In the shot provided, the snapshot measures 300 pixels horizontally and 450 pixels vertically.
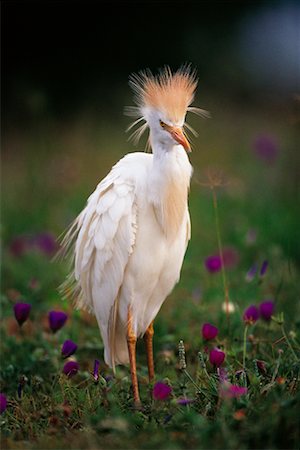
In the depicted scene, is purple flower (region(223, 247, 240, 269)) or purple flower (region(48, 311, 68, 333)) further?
purple flower (region(223, 247, 240, 269))

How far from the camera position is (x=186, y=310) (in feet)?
13.3

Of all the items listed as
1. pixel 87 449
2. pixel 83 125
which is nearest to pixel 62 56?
pixel 83 125

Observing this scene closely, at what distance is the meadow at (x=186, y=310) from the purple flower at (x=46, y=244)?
0.01 meters

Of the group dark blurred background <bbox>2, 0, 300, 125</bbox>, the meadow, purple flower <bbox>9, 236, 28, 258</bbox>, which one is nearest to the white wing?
the meadow

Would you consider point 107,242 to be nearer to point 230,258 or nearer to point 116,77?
point 230,258

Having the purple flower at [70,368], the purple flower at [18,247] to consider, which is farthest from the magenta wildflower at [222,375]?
the purple flower at [18,247]

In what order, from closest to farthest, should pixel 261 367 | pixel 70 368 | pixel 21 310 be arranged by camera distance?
pixel 261 367, pixel 70 368, pixel 21 310

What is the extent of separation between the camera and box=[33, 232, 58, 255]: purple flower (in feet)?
15.8

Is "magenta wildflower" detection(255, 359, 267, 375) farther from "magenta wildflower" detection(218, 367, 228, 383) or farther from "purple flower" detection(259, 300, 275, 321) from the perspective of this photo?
"purple flower" detection(259, 300, 275, 321)

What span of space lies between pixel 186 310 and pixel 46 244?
120cm

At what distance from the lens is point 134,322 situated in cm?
304

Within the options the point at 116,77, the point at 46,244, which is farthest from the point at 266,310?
the point at 116,77

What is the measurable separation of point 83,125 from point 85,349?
13.4ft

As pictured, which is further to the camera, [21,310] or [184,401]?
[21,310]
